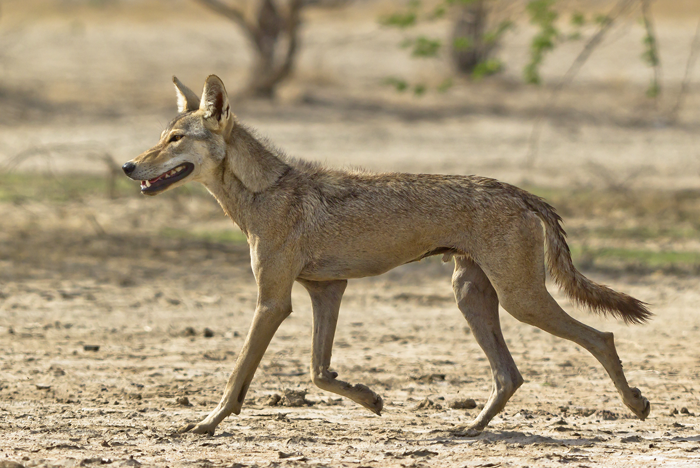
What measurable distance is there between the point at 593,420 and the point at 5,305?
5952 mm

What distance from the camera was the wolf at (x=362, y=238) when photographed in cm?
636

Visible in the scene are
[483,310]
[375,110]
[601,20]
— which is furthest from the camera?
[375,110]

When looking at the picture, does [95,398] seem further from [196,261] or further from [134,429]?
[196,261]

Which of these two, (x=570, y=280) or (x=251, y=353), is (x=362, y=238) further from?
(x=570, y=280)

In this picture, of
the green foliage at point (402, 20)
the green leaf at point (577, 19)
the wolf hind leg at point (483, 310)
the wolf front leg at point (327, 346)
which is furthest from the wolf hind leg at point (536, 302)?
the green foliage at point (402, 20)

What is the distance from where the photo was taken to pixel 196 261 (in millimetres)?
12312

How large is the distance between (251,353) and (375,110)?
57.1ft

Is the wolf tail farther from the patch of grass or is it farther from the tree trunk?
the tree trunk

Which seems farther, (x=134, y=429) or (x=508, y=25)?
(x=508, y=25)

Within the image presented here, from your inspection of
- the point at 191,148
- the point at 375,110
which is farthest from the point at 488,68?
the point at 375,110

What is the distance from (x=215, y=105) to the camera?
21.6 ft

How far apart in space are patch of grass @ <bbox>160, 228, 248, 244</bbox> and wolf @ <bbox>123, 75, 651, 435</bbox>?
257 inches

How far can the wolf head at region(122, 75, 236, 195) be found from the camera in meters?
6.49

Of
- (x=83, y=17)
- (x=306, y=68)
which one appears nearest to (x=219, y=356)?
(x=306, y=68)
